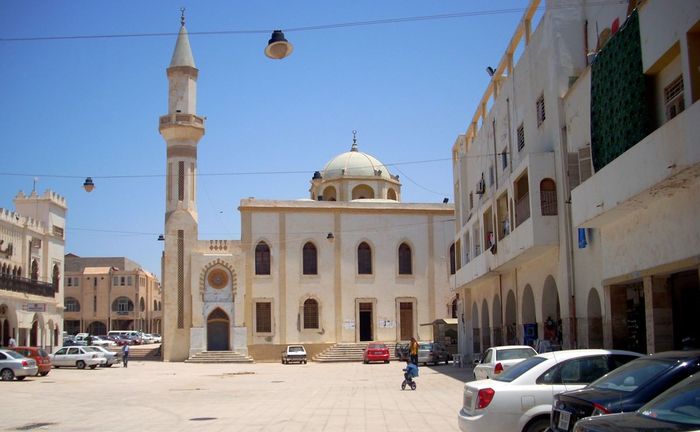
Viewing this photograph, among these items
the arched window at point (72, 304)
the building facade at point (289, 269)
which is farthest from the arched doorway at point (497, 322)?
the arched window at point (72, 304)

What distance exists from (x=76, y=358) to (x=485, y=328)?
20252mm

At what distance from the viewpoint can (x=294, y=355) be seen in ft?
145

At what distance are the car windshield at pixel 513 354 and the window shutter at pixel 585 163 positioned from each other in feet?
14.2

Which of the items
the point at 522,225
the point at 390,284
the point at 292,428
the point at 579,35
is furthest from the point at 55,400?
the point at 390,284

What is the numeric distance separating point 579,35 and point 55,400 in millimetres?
16475

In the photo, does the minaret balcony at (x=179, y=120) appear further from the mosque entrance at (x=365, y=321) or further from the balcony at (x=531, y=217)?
the balcony at (x=531, y=217)

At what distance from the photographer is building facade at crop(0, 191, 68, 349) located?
40906 millimetres

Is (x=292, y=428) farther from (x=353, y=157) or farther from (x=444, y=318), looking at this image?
(x=353, y=157)

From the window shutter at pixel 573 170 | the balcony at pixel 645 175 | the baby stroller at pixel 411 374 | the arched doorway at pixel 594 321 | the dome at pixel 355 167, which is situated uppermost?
the dome at pixel 355 167

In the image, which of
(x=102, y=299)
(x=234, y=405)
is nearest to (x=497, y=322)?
(x=234, y=405)

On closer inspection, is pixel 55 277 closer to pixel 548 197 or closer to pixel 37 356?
pixel 37 356

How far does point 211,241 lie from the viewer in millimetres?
48031

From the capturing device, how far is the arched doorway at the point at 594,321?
61.0ft

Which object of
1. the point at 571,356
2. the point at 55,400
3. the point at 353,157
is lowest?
the point at 55,400
